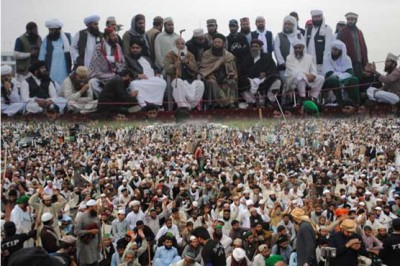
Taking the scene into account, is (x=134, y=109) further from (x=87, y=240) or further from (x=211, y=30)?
(x=87, y=240)

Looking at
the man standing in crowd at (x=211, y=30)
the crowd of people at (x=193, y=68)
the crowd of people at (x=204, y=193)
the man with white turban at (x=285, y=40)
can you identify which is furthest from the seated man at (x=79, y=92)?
the man with white turban at (x=285, y=40)

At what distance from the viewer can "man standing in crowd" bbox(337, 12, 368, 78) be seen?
10.4m

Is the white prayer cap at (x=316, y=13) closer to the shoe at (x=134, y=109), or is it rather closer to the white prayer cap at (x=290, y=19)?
the white prayer cap at (x=290, y=19)

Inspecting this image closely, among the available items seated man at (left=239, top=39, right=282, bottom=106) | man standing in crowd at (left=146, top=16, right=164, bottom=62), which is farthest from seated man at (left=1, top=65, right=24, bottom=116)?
seated man at (left=239, top=39, right=282, bottom=106)

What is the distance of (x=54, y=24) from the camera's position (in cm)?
905

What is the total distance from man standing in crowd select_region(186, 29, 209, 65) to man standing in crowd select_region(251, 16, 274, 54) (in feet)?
3.00

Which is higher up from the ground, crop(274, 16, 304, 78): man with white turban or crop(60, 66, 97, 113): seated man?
crop(274, 16, 304, 78): man with white turban

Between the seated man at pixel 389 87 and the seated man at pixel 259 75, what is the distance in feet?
5.14

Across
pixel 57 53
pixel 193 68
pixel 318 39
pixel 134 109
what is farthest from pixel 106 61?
pixel 318 39

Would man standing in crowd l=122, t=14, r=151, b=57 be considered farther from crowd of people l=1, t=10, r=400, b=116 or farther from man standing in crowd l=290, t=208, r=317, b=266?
man standing in crowd l=290, t=208, r=317, b=266

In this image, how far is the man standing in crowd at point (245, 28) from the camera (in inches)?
406

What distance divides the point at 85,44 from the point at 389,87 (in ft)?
16.1

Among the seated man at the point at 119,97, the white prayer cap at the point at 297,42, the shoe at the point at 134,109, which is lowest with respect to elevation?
the shoe at the point at 134,109

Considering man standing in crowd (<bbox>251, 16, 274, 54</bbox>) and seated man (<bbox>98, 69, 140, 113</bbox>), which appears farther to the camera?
man standing in crowd (<bbox>251, 16, 274, 54</bbox>)
